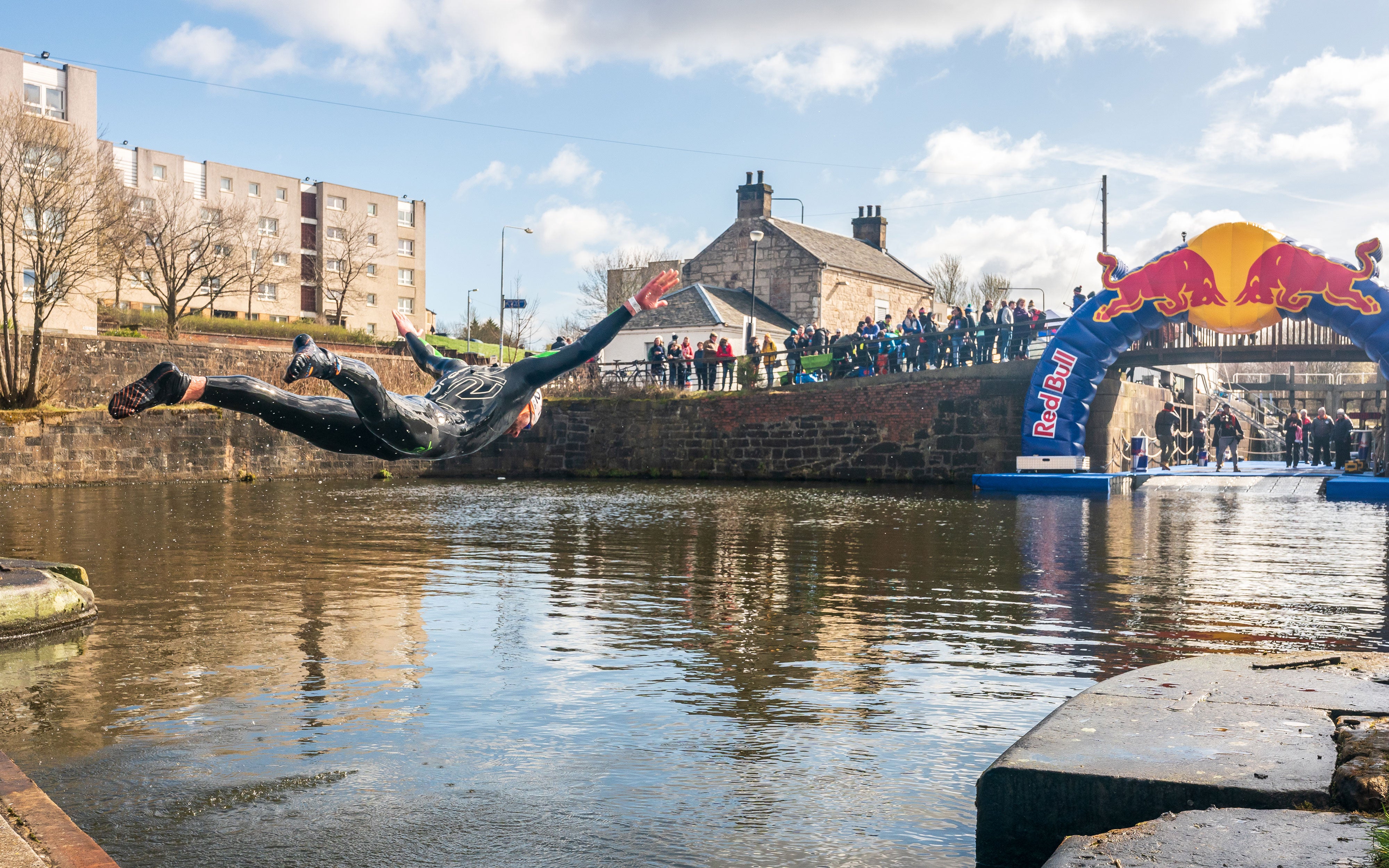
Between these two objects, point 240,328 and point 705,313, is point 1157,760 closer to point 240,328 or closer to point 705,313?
point 705,313

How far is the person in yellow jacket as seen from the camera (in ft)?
120

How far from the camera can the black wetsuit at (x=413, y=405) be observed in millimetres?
6469

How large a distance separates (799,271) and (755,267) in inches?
366

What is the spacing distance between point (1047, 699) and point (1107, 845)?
3.70 meters

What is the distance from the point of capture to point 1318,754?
14.2 feet

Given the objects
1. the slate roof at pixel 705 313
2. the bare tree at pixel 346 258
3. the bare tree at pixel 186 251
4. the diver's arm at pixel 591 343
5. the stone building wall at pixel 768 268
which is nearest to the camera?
the diver's arm at pixel 591 343

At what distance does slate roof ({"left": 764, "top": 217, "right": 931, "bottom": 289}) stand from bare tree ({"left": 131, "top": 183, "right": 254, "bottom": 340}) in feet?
82.2

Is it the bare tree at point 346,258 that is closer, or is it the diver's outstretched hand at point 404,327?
the diver's outstretched hand at point 404,327

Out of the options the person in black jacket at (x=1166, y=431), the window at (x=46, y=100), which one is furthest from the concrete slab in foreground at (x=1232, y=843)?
the window at (x=46, y=100)

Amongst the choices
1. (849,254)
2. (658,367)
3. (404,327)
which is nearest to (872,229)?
(849,254)

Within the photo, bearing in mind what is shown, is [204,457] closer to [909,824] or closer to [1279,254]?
[1279,254]

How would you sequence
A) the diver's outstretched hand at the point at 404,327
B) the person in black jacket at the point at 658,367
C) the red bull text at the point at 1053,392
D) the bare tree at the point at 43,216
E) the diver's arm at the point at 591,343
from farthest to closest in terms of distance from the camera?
the person in black jacket at the point at 658,367 → the bare tree at the point at 43,216 → the red bull text at the point at 1053,392 → the diver's outstretched hand at the point at 404,327 → the diver's arm at the point at 591,343

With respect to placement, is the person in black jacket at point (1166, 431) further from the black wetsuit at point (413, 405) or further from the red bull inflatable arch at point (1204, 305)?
the black wetsuit at point (413, 405)

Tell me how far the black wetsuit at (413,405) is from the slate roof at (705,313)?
40739 mm
